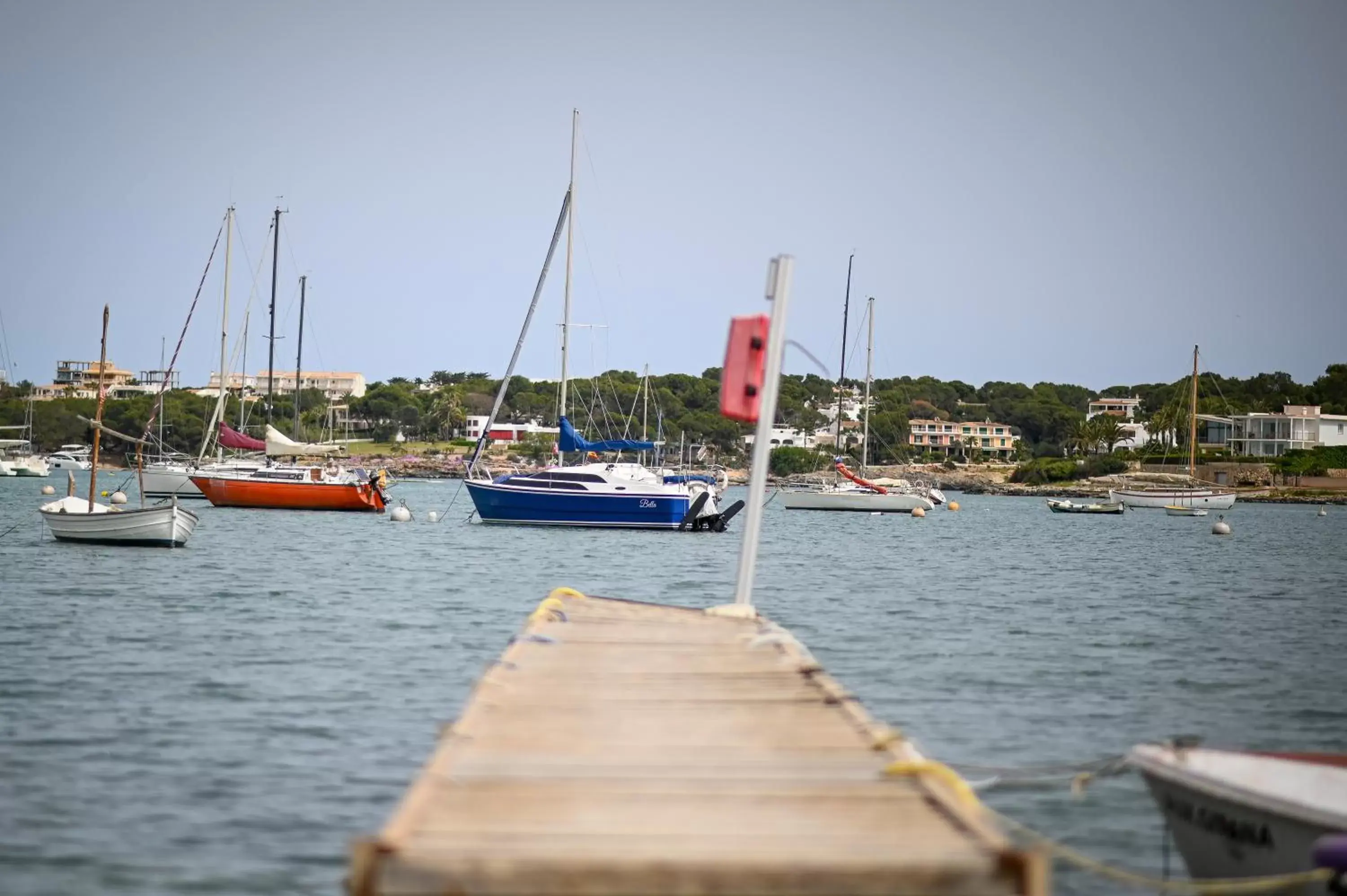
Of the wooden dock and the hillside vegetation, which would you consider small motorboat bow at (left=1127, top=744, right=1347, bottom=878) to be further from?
the hillside vegetation

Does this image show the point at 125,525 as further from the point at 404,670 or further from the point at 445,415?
the point at 445,415

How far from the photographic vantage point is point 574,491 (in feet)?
167

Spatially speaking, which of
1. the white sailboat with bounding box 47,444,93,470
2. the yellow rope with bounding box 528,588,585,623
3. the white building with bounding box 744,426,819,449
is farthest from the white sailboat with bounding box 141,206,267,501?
the white building with bounding box 744,426,819,449

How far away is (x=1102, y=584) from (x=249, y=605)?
68.5 ft

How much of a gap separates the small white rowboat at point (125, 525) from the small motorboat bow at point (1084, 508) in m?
72.9

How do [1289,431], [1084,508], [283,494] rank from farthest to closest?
[1289,431]
[1084,508]
[283,494]

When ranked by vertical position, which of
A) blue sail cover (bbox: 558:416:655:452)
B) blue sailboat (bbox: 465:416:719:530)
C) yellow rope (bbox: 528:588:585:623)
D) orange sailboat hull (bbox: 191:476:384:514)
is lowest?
orange sailboat hull (bbox: 191:476:384:514)

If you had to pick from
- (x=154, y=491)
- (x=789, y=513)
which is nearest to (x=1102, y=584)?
(x=154, y=491)

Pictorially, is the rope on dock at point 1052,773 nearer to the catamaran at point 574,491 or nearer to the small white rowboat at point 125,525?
the small white rowboat at point 125,525

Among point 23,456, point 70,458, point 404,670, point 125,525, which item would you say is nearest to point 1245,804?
point 404,670

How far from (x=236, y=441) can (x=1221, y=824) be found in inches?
2435

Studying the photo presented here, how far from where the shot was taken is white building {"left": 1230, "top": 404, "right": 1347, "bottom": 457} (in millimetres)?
152875

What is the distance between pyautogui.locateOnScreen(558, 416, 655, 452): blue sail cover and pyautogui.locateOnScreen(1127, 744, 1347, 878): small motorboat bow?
147 ft

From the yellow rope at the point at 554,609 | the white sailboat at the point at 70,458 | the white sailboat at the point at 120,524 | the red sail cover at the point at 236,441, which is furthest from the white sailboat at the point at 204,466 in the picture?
the white sailboat at the point at 70,458
